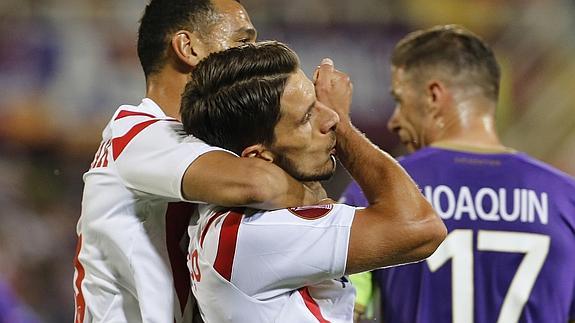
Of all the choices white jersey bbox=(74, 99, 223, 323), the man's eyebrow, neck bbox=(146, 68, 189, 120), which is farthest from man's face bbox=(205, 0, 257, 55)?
white jersey bbox=(74, 99, 223, 323)

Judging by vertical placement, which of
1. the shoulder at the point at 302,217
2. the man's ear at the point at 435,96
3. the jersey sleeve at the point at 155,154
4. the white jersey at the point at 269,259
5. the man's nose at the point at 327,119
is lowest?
the white jersey at the point at 269,259

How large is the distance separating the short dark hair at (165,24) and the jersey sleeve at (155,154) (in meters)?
0.43

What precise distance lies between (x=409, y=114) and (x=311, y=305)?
74.5 inches

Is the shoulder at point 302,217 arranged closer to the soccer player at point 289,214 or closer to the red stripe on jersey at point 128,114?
the soccer player at point 289,214

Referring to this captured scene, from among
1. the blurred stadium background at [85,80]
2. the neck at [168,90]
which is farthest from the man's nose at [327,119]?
the blurred stadium background at [85,80]

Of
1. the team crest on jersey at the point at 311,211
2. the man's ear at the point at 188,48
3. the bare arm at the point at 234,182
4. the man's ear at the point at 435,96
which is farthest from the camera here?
the man's ear at the point at 435,96

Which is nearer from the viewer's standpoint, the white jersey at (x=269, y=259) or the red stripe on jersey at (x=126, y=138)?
the white jersey at (x=269, y=259)

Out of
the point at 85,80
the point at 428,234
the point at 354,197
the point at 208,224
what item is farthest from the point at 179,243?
the point at 85,80

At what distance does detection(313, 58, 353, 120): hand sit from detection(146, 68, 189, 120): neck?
0.56 m

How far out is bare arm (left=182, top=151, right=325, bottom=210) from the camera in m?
2.51

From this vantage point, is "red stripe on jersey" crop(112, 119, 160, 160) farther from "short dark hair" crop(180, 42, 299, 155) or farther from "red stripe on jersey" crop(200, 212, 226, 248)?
"red stripe on jersey" crop(200, 212, 226, 248)

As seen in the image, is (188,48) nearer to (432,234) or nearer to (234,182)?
(234,182)

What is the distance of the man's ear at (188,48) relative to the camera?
3.16m

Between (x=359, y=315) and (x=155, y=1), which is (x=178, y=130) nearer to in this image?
(x=155, y=1)
